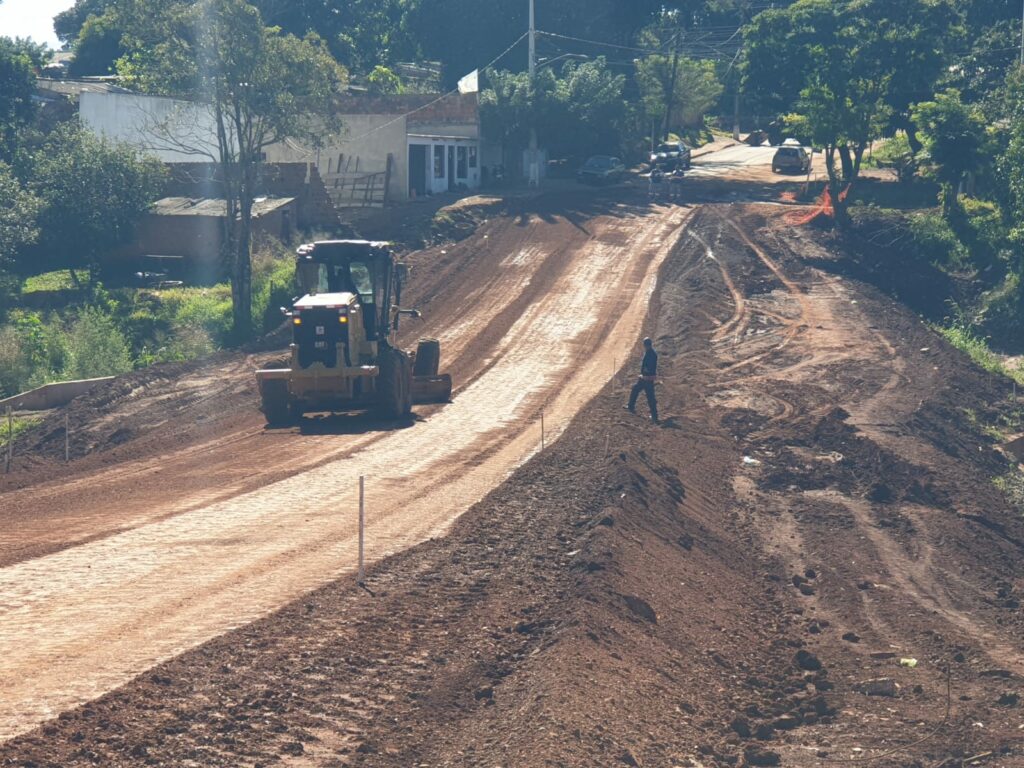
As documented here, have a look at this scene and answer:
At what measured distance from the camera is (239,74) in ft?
123

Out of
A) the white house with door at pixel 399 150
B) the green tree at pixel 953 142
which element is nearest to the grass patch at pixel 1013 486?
the green tree at pixel 953 142

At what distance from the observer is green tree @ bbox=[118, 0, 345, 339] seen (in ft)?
122

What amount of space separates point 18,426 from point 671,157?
1634 inches

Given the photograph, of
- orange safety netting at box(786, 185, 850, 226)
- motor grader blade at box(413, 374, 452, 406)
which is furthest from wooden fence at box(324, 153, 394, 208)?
motor grader blade at box(413, 374, 452, 406)

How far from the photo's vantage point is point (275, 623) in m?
12.1

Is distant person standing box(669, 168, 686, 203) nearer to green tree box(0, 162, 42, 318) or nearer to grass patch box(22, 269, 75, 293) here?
grass patch box(22, 269, 75, 293)

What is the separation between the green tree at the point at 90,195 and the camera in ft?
145

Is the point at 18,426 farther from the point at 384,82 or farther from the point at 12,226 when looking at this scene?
the point at 384,82

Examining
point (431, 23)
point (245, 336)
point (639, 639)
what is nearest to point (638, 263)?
point (245, 336)

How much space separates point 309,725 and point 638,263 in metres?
33.3

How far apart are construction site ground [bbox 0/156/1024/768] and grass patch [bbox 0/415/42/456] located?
3.75 feet

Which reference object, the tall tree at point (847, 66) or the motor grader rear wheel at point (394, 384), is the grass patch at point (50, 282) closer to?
the motor grader rear wheel at point (394, 384)

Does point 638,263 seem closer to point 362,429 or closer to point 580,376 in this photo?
point 580,376

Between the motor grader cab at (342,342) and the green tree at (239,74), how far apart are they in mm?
13747
